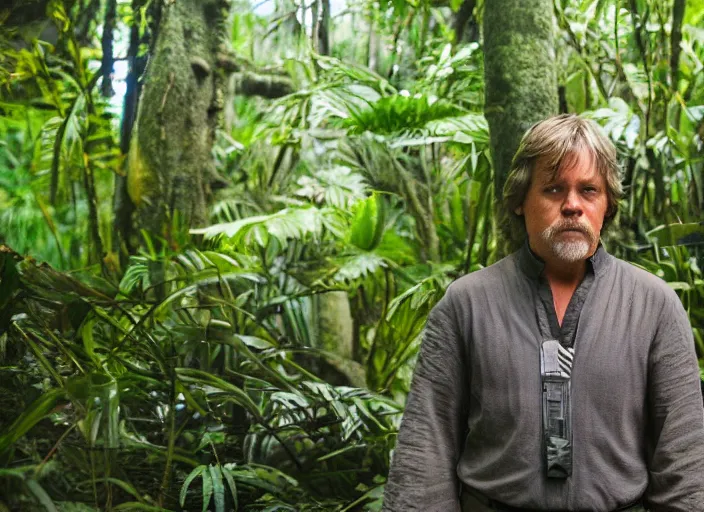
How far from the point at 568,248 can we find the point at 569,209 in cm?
8

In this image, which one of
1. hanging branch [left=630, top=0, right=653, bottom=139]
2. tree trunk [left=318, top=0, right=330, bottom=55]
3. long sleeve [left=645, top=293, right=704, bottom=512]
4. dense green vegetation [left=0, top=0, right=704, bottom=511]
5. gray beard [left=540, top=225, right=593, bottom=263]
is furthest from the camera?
tree trunk [left=318, top=0, right=330, bottom=55]

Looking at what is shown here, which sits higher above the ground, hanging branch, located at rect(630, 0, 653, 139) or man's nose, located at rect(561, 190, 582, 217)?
hanging branch, located at rect(630, 0, 653, 139)

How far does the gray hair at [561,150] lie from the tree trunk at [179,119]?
1.37 meters

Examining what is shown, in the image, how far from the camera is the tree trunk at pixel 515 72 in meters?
2.45

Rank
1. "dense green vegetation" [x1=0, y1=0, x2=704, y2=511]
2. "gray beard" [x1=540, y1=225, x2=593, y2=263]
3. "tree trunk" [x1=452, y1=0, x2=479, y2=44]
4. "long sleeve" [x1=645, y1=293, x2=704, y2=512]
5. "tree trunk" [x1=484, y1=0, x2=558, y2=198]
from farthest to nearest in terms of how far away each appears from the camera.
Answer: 1. "tree trunk" [x1=452, y1=0, x2=479, y2=44]
2. "tree trunk" [x1=484, y1=0, x2=558, y2=198]
3. "dense green vegetation" [x1=0, y1=0, x2=704, y2=511]
4. "gray beard" [x1=540, y1=225, x2=593, y2=263]
5. "long sleeve" [x1=645, y1=293, x2=704, y2=512]

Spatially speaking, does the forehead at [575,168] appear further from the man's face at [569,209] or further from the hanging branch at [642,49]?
the hanging branch at [642,49]

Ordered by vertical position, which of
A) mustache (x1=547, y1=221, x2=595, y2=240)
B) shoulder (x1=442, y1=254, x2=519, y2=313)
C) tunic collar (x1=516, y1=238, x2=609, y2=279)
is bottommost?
shoulder (x1=442, y1=254, x2=519, y2=313)

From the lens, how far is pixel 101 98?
253 cm

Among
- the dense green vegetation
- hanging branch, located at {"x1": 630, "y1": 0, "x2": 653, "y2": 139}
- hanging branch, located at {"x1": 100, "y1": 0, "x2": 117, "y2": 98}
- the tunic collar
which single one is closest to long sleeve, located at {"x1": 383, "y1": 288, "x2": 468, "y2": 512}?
the tunic collar

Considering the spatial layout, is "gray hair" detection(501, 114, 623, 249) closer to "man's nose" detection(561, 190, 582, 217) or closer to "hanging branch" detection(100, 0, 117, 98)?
"man's nose" detection(561, 190, 582, 217)

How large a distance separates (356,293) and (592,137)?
4.59 feet

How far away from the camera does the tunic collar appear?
155 cm

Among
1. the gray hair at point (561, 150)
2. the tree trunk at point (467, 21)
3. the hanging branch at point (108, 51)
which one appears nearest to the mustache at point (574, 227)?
the gray hair at point (561, 150)

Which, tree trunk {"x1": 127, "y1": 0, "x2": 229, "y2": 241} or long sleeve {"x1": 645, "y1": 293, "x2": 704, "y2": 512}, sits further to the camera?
tree trunk {"x1": 127, "y1": 0, "x2": 229, "y2": 241}
